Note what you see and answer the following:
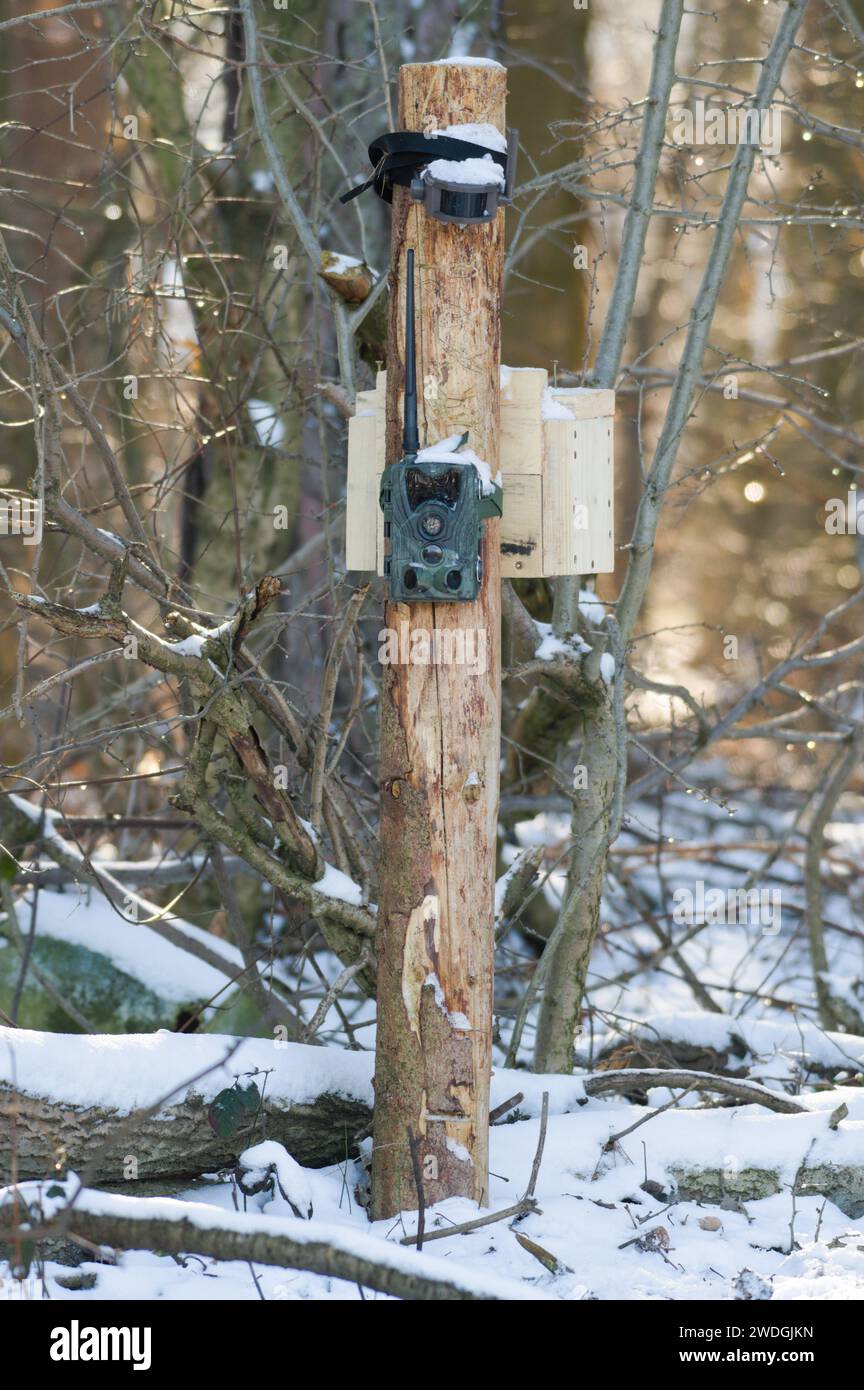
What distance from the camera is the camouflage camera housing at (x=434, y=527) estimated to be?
10.2 ft

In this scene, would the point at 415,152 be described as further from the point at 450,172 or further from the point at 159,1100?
the point at 159,1100

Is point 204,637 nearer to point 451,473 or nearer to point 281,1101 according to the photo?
point 451,473

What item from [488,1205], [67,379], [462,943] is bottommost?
[488,1205]

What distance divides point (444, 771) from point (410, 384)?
Answer: 949mm

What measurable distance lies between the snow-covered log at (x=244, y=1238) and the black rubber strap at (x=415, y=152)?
2.45 metres

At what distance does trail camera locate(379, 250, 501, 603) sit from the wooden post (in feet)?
0.32

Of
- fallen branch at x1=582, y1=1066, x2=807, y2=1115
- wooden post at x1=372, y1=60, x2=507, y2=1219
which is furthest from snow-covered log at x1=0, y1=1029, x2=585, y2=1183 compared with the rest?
fallen branch at x1=582, y1=1066, x2=807, y2=1115

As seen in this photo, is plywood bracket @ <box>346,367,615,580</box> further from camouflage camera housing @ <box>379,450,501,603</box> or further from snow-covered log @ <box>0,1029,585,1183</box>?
snow-covered log @ <box>0,1029,585,1183</box>

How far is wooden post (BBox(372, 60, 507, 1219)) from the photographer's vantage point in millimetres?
3217

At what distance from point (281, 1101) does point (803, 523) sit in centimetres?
1412

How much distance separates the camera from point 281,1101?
11.8 ft

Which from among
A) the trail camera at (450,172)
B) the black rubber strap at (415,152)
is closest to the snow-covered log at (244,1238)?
the trail camera at (450,172)

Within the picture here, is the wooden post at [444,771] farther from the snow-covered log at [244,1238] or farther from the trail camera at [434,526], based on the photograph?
the snow-covered log at [244,1238]
